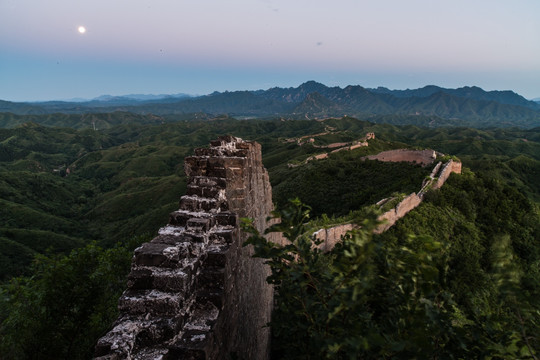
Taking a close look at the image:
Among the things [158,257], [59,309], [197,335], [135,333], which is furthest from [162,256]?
[59,309]

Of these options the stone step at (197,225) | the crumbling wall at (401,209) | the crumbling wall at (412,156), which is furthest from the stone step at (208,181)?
the crumbling wall at (412,156)

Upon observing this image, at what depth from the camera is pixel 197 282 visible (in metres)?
3.58

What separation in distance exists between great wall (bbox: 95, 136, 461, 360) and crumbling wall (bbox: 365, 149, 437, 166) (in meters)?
30.5

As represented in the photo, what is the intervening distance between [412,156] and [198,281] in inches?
1345

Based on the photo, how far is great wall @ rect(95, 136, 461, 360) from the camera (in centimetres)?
298

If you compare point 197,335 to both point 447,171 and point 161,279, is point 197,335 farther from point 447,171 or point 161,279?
point 447,171

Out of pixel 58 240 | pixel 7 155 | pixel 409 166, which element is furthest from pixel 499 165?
pixel 7 155

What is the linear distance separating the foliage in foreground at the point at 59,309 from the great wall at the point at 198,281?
22.0 feet

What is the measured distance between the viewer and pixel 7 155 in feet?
447

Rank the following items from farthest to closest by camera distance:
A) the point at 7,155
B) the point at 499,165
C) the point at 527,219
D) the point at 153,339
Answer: the point at 7,155, the point at 499,165, the point at 527,219, the point at 153,339

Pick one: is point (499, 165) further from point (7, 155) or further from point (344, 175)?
point (7, 155)

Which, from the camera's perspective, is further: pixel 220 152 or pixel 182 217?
pixel 220 152

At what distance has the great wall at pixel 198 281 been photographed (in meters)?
2.98

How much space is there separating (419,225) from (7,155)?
7165 inches
